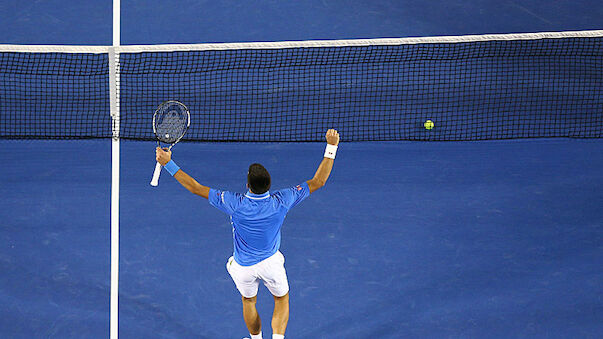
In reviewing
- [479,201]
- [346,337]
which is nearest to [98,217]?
[346,337]

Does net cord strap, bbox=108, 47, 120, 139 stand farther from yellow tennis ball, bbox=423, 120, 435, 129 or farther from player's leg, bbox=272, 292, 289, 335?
yellow tennis ball, bbox=423, 120, 435, 129

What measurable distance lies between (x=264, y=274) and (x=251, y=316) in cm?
63

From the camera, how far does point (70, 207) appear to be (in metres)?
9.02

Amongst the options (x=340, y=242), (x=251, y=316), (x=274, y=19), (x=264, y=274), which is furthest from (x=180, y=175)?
(x=274, y=19)

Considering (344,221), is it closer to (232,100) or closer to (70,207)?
(232,100)

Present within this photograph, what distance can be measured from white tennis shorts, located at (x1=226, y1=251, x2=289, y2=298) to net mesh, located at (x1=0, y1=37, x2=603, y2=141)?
3.30 metres

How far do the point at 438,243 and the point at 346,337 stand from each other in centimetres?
173

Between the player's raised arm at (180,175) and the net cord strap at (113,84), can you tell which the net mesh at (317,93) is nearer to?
the net cord strap at (113,84)

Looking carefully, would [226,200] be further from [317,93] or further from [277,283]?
[317,93]

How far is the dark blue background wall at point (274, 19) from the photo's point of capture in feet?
36.8

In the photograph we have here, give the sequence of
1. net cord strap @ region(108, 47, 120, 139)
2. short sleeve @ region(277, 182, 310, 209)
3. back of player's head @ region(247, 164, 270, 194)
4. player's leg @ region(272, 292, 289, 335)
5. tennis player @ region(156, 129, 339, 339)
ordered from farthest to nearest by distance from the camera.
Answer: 1. net cord strap @ region(108, 47, 120, 139)
2. player's leg @ region(272, 292, 289, 335)
3. short sleeve @ region(277, 182, 310, 209)
4. tennis player @ region(156, 129, 339, 339)
5. back of player's head @ region(247, 164, 270, 194)

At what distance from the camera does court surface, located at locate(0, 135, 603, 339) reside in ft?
26.2

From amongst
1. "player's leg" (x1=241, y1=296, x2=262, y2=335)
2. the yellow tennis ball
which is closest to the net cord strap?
"player's leg" (x1=241, y1=296, x2=262, y2=335)

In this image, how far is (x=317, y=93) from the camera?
10.7m
